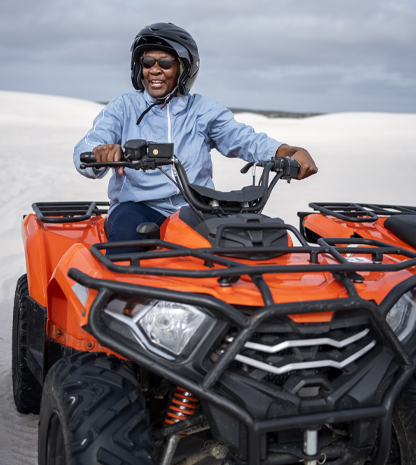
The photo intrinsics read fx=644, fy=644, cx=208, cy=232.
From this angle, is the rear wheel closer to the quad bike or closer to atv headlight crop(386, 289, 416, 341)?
the quad bike

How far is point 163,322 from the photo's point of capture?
6.64ft

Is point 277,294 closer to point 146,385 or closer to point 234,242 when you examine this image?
point 234,242

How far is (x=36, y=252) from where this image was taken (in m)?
2.97

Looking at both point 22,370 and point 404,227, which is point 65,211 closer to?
point 22,370

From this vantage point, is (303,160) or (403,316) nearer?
(403,316)

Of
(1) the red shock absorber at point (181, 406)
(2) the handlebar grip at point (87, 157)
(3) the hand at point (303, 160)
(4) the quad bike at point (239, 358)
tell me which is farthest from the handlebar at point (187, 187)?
(1) the red shock absorber at point (181, 406)

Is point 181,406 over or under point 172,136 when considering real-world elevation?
under

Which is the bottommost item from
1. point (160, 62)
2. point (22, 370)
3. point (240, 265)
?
point (22, 370)

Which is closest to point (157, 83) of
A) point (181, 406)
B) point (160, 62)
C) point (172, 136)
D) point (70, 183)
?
point (160, 62)

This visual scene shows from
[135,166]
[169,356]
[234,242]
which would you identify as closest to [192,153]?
[135,166]

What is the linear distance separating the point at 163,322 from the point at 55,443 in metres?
0.58

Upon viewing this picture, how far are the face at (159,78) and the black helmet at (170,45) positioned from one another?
41 millimetres

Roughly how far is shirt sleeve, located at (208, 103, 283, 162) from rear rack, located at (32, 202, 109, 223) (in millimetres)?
782

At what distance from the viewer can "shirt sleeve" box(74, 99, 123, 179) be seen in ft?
10.0
